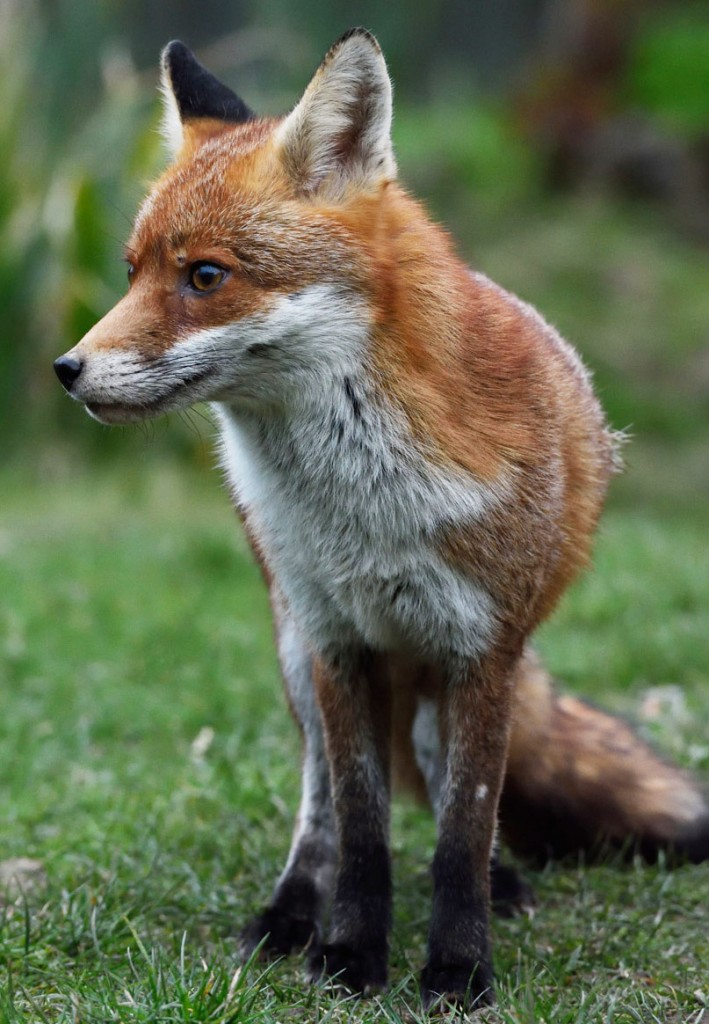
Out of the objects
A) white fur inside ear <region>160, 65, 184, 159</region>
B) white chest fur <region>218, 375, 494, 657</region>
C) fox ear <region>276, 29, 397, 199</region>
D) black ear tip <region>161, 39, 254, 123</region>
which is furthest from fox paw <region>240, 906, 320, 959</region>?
black ear tip <region>161, 39, 254, 123</region>

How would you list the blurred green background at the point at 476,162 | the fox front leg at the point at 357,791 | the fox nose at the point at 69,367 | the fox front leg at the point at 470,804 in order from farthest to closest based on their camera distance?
1. the blurred green background at the point at 476,162
2. the fox front leg at the point at 357,791
3. the fox front leg at the point at 470,804
4. the fox nose at the point at 69,367

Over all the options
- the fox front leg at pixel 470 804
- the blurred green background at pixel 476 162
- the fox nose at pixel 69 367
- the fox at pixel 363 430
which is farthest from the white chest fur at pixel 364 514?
the blurred green background at pixel 476 162

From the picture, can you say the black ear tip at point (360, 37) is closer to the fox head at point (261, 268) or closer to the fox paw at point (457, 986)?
the fox head at point (261, 268)

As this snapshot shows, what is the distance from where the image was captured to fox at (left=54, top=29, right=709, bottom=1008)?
11.5 feet

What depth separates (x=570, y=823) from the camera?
4668 millimetres

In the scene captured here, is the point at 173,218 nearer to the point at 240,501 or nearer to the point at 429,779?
the point at 240,501

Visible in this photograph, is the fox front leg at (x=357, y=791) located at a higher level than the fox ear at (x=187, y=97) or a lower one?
lower

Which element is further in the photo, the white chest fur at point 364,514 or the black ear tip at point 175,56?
the black ear tip at point 175,56

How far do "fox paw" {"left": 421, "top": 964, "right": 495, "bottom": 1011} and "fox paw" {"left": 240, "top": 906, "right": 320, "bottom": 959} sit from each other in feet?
1.96

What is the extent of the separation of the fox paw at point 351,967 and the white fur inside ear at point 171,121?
245cm

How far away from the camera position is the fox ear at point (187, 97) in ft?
13.8

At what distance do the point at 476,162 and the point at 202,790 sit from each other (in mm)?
15244

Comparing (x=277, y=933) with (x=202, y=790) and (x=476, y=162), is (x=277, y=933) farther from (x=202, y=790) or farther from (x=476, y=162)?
(x=476, y=162)

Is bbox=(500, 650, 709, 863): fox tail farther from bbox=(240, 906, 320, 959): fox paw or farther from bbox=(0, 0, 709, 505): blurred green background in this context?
bbox=(0, 0, 709, 505): blurred green background
